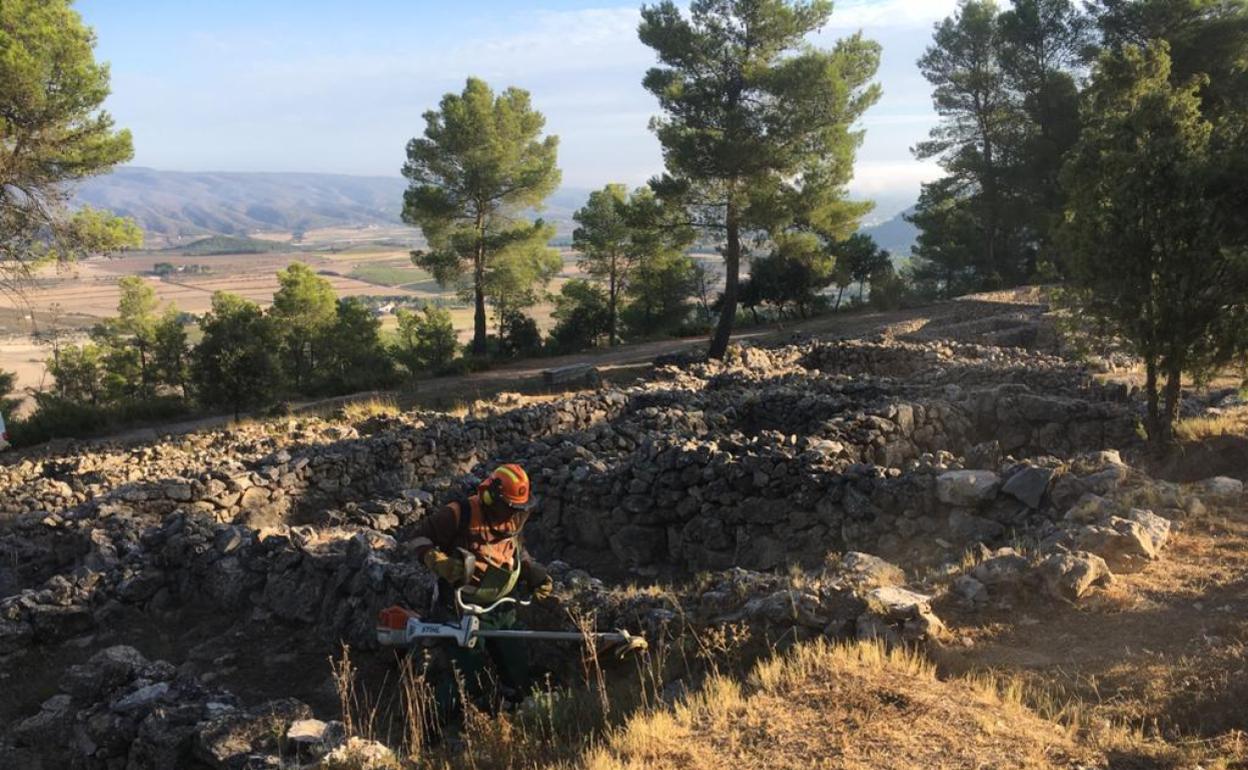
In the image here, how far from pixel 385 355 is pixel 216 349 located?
41.0 ft

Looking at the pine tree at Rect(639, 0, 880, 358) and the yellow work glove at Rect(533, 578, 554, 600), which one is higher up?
the pine tree at Rect(639, 0, 880, 358)

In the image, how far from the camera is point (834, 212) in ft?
68.0

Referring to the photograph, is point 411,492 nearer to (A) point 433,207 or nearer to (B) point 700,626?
(B) point 700,626

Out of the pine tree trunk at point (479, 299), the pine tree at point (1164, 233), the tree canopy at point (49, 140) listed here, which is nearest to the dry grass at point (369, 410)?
the tree canopy at point (49, 140)

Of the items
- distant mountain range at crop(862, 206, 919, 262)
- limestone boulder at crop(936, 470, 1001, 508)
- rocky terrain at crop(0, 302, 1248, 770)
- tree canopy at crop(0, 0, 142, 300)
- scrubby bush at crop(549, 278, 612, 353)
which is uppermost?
distant mountain range at crop(862, 206, 919, 262)

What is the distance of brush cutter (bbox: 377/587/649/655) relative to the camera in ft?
15.9

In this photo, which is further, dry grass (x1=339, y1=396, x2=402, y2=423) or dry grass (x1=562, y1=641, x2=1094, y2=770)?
dry grass (x1=339, y1=396, x2=402, y2=423)

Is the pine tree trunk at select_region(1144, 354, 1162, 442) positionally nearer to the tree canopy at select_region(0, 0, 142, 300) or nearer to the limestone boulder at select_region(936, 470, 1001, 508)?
the limestone boulder at select_region(936, 470, 1001, 508)

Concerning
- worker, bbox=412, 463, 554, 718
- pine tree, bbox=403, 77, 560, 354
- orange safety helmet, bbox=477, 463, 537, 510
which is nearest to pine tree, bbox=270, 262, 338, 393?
pine tree, bbox=403, 77, 560, 354

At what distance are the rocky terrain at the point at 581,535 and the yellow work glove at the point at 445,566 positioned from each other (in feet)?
3.44

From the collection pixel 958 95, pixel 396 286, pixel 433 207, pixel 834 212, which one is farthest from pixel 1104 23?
pixel 396 286

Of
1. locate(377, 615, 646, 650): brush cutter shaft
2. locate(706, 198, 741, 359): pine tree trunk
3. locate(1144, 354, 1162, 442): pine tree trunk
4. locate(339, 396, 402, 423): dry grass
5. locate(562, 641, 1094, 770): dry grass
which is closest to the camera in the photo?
locate(562, 641, 1094, 770): dry grass

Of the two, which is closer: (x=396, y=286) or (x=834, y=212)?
(x=834, y=212)

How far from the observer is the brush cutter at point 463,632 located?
486 cm
